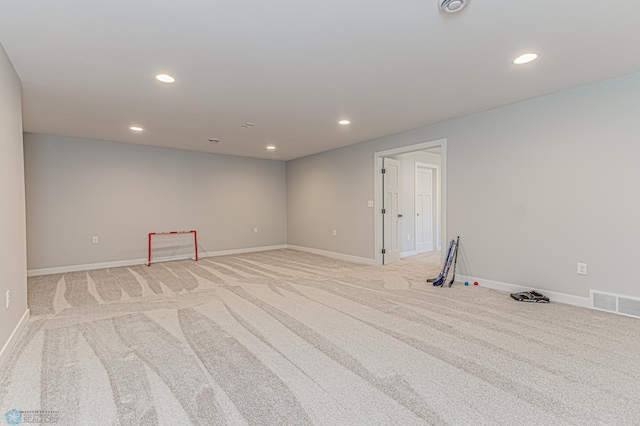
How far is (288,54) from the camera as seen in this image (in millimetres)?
2500

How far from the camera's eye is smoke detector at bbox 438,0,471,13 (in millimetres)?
1853

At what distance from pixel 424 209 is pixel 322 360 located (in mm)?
6016

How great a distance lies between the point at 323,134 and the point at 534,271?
3.61 m

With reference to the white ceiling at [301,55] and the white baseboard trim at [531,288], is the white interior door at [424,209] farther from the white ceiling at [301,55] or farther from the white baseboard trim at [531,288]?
the white ceiling at [301,55]

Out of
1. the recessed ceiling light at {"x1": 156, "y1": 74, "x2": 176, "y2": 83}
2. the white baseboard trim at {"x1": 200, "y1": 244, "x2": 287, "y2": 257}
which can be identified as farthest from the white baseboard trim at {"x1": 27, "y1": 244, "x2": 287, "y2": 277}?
the recessed ceiling light at {"x1": 156, "y1": 74, "x2": 176, "y2": 83}

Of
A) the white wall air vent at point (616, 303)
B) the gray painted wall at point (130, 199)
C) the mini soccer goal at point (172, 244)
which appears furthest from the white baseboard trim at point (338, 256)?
the white wall air vent at point (616, 303)

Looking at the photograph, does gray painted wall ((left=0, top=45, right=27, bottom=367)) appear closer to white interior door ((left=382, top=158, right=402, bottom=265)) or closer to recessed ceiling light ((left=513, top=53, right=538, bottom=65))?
recessed ceiling light ((left=513, top=53, right=538, bottom=65))

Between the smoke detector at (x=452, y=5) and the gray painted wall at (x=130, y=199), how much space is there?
594 cm

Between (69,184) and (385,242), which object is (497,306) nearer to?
(385,242)

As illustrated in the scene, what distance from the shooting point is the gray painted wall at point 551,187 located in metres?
3.05

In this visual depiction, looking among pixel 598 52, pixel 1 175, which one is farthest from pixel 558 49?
pixel 1 175

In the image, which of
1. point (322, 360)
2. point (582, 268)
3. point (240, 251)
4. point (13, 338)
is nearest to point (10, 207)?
point (13, 338)

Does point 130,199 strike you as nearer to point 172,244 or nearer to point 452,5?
point 172,244

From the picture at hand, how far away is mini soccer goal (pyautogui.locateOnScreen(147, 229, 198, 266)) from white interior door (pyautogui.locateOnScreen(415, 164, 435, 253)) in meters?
5.16
